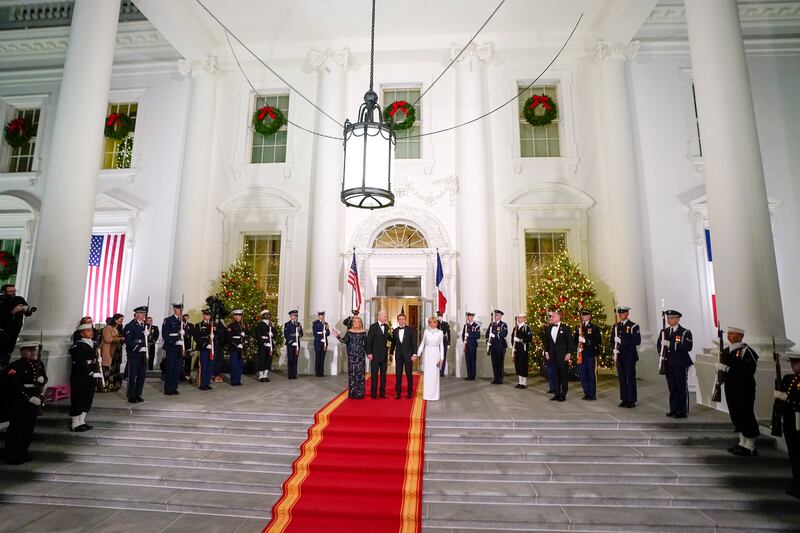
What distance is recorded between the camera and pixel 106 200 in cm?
1196

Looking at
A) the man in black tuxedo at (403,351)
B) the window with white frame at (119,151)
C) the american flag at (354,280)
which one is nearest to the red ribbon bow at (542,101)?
the american flag at (354,280)

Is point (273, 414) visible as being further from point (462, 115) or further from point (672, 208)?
point (672, 208)

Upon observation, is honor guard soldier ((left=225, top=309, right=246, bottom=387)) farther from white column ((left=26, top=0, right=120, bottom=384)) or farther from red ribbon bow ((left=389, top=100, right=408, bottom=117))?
red ribbon bow ((left=389, top=100, right=408, bottom=117))

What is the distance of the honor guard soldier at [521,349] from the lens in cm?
869

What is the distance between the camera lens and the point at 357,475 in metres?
4.77

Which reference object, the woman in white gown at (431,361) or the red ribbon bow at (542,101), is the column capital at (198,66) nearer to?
the red ribbon bow at (542,101)

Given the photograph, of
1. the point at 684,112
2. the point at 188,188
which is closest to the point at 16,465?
the point at 188,188

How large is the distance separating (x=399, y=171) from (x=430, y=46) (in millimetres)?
4078

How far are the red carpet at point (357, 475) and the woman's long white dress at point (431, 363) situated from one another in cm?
77

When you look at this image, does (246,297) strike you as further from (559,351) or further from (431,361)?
(559,351)

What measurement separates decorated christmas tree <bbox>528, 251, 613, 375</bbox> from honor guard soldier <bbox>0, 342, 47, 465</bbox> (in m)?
8.86

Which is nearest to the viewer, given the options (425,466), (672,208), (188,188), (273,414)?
(425,466)

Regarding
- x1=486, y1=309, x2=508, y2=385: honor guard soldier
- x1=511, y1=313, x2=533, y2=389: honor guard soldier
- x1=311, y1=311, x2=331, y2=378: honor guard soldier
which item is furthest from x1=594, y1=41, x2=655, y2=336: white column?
x1=311, y1=311, x2=331, y2=378: honor guard soldier

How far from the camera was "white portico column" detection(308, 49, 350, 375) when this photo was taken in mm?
11242
